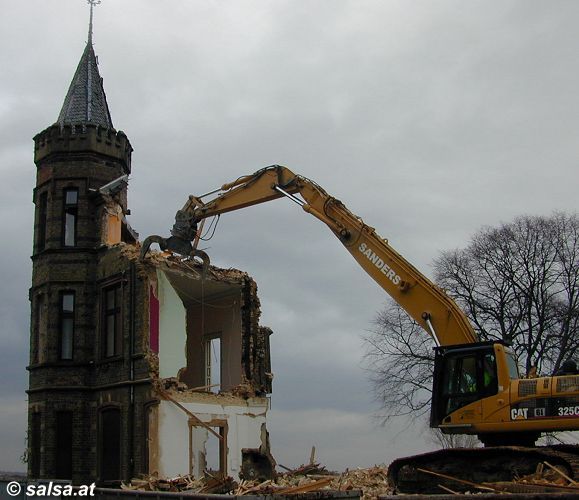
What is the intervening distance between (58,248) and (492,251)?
18.3 meters

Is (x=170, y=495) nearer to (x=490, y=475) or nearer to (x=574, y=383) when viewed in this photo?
(x=490, y=475)

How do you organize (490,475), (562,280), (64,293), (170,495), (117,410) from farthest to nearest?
(562,280) → (64,293) → (117,410) → (490,475) → (170,495)

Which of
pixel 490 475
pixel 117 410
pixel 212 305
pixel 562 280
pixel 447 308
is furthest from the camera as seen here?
pixel 562 280

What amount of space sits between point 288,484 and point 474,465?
19.5ft

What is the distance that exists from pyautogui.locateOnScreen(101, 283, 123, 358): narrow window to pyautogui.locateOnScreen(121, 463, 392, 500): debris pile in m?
5.05

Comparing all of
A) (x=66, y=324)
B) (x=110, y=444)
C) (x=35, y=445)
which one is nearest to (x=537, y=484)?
(x=110, y=444)

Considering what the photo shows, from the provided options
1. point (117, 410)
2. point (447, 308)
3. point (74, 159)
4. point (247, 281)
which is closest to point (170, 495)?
point (447, 308)

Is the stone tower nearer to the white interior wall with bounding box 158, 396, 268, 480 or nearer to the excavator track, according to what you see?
the white interior wall with bounding box 158, 396, 268, 480

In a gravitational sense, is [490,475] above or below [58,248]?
below

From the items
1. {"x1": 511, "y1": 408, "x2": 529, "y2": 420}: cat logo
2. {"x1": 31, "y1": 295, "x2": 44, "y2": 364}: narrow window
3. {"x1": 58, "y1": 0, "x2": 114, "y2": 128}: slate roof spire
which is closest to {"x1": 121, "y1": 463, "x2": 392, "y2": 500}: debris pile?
{"x1": 511, "y1": 408, "x2": 529, "y2": 420}: cat logo

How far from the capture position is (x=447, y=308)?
53.6 feet

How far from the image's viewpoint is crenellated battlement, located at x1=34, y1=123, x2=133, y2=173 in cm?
2773

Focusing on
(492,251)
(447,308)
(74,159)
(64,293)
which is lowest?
(447,308)

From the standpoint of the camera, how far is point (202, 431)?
2447 cm
